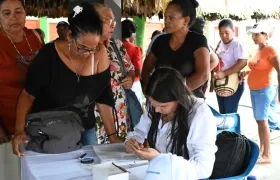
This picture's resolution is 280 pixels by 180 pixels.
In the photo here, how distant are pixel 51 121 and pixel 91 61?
0.40 meters

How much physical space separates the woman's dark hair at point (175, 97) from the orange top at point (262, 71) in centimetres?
289

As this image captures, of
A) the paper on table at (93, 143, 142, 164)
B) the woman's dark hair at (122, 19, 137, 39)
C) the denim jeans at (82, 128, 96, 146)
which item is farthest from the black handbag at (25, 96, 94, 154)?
the woman's dark hair at (122, 19, 137, 39)

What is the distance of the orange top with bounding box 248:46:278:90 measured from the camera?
431cm

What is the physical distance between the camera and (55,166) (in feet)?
5.64

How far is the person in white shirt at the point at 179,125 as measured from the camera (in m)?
1.54

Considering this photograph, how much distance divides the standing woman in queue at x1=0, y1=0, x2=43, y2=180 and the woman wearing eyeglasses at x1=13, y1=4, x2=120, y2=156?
1.04 ft

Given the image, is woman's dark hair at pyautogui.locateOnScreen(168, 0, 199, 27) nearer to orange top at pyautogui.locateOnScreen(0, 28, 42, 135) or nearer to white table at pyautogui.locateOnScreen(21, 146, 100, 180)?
orange top at pyautogui.locateOnScreen(0, 28, 42, 135)

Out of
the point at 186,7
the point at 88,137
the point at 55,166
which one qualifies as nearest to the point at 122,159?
the point at 55,166

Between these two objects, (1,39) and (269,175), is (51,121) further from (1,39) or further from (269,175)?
(269,175)

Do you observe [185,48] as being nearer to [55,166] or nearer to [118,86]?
[118,86]

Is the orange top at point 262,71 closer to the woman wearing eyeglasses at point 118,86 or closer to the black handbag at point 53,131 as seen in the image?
the woman wearing eyeglasses at point 118,86

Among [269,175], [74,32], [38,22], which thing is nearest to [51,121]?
[74,32]

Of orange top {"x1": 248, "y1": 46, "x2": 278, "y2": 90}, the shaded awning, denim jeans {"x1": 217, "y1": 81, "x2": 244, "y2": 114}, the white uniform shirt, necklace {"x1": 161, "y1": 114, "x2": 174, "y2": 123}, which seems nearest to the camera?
the white uniform shirt

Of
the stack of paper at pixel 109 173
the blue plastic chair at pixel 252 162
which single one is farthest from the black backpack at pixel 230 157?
the stack of paper at pixel 109 173
